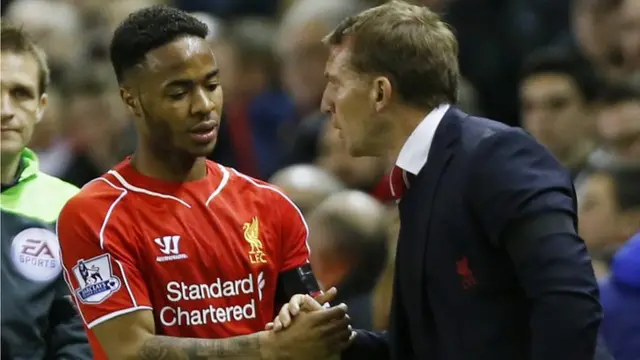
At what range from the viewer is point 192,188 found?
3.88 meters

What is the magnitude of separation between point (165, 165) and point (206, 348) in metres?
0.52

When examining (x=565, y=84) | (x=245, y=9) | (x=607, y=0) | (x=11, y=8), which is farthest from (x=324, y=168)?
(x=11, y=8)

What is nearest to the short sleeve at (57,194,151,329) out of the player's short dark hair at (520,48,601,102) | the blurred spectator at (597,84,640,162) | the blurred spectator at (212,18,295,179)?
the blurred spectator at (597,84,640,162)

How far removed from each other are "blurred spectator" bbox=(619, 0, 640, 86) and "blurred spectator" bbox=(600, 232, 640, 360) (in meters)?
2.13

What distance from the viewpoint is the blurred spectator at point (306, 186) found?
234 inches

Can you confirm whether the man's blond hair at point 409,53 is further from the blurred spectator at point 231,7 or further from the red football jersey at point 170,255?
the blurred spectator at point 231,7

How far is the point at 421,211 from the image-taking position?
362 centimetres

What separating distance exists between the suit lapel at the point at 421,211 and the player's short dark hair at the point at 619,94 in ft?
8.36

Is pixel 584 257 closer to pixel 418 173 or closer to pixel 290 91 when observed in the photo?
pixel 418 173

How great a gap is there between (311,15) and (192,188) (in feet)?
12.8

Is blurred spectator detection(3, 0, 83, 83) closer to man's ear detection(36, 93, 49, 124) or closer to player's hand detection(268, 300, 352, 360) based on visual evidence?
man's ear detection(36, 93, 49, 124)

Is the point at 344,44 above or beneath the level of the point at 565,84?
above

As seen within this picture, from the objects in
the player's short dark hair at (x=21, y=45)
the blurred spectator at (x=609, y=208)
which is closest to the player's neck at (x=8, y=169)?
the player's short dark hair at (x=21, y=45)

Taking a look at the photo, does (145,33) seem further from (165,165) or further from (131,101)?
(165,165)
